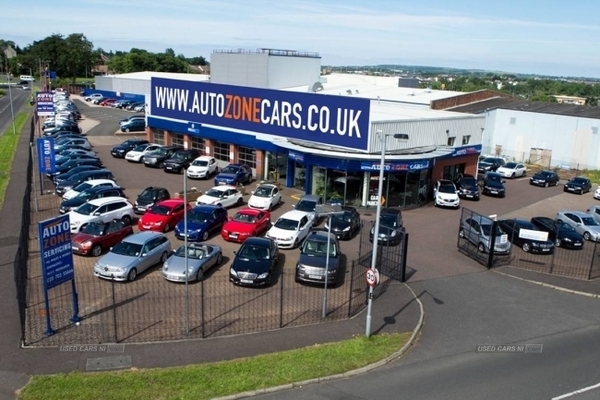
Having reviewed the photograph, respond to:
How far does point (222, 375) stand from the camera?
13172 millimetres

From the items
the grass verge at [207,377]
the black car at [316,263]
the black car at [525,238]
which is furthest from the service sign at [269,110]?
the grass verge at [207,377]

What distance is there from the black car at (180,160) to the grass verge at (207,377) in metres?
27.7

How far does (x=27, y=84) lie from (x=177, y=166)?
11191cm

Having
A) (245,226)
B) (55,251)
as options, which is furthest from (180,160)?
(55,251)

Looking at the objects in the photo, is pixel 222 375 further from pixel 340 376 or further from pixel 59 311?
pixel 59 311

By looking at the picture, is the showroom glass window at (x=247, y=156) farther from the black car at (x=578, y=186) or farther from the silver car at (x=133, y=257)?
the black car at (x=578, y=186)

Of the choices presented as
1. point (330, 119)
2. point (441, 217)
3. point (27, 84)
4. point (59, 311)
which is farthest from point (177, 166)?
point (27, 84)

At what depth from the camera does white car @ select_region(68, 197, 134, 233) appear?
25.3 metres

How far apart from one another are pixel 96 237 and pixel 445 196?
68.7ft

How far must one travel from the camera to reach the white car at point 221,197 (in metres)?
30.4

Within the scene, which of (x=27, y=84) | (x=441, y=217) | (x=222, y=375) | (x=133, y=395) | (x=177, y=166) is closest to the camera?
(x=133, y=395)

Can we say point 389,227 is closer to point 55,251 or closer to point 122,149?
point 55,251

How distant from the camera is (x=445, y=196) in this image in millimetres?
34125

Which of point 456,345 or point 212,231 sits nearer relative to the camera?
point 456,345
